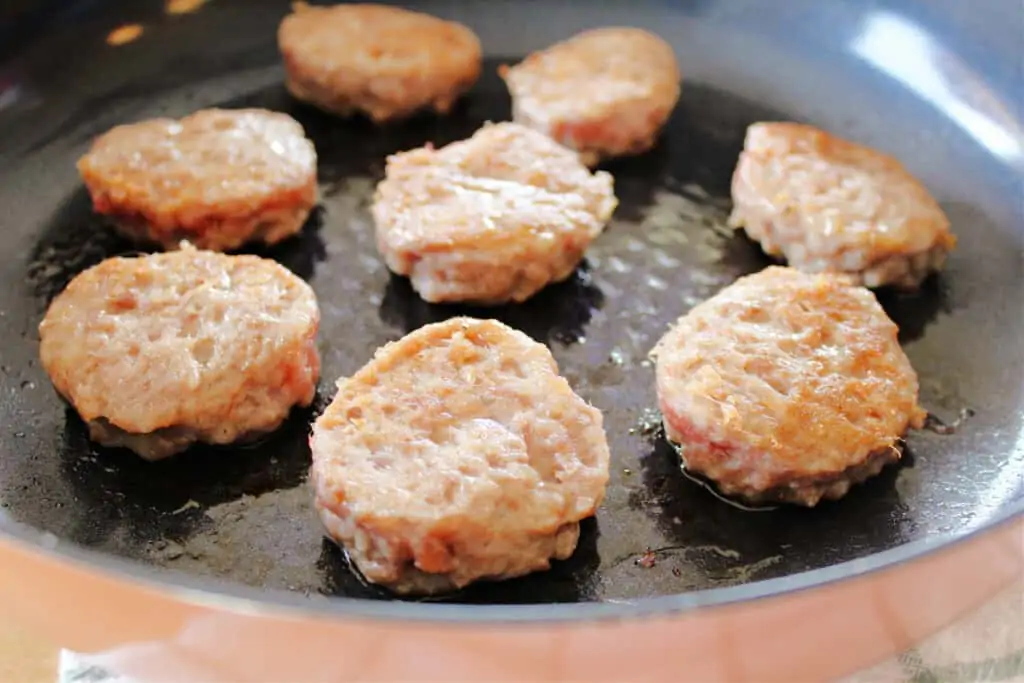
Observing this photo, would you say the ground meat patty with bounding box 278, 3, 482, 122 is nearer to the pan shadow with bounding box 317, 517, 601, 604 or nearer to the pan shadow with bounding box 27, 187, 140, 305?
the pan shadow with bounding box 27, 187, 140, 305

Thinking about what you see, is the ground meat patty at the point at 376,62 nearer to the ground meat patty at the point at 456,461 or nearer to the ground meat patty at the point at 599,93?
the ground meat patty at the point at 599,93

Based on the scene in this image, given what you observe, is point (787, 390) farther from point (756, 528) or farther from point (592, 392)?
point (592, 392)

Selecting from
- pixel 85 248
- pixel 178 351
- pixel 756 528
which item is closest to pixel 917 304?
pixel 756 528

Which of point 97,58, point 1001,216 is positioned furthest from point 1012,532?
point 97,58

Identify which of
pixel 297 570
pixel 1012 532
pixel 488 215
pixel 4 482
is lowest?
pixel 4 482

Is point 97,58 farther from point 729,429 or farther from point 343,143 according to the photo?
point 729,429

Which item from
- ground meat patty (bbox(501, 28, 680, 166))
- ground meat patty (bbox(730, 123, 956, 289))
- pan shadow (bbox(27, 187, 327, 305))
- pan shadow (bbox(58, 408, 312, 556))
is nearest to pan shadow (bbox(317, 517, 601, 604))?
pan shadow (bbox(58, 408, 312, 556))
